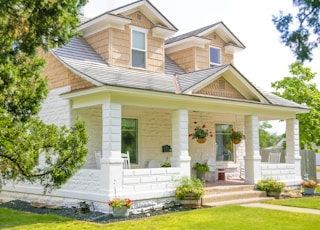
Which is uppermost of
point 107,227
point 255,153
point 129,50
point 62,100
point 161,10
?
point 161,10

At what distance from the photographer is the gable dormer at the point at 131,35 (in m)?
15.7

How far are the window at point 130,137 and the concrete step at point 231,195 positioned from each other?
3.49m

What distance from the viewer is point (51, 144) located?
9.31 m

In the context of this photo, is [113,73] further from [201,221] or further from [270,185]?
[270,185]

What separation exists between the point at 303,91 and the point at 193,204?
18.4m

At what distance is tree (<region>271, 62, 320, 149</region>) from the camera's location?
27.8 m

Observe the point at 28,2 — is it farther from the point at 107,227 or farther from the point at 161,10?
the point at 161,10

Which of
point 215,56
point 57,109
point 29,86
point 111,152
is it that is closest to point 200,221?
point 111,152

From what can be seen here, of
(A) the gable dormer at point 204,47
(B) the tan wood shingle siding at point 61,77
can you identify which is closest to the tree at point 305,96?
(A) the gable dormer at point 204,47

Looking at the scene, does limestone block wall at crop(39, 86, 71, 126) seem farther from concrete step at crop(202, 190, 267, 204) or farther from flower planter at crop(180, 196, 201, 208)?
concrete step at crop(202, 190, 267, 204)

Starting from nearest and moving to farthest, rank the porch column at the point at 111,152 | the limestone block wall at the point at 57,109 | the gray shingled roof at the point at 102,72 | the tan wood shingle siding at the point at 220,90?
1. the porch column at the point at 111,152
2. the gray shingled roof at the point at 102,72
3. the limestone block wall at the point at 57,109
4. the tan wood shingle siding at the point at 220,90

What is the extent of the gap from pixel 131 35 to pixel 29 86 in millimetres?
7751

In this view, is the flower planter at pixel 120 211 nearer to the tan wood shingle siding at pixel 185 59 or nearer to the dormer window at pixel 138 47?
the dormer window at pixel 138 47

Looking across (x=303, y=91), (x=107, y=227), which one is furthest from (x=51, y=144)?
(x=303, y=91)
